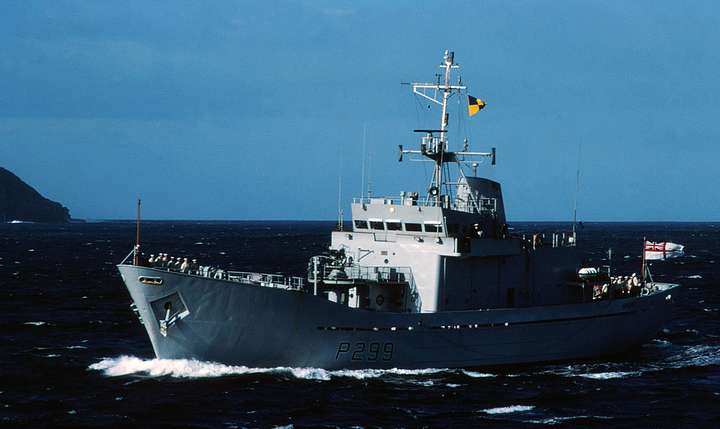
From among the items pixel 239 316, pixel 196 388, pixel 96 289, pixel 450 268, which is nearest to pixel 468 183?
pixel 450 268

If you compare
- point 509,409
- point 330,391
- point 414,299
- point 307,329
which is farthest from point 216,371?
point 509,409

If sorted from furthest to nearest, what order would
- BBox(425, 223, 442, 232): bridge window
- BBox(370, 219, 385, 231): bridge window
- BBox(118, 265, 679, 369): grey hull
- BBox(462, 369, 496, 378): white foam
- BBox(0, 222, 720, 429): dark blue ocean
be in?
BBox(370, 219, 385, 231): bridge window < BBox(425, 223, 442, 232): bridge window < BBox(462, 369, 496, 378): white foam < BBox(118, 265, 679, 369): grey hull < BBox(0, 222, 720, 429): dark blue ocean

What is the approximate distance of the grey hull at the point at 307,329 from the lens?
2122 centimetres

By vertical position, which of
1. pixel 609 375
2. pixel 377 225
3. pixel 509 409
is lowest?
pixel 509 409

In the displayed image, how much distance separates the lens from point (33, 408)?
63.9 feet

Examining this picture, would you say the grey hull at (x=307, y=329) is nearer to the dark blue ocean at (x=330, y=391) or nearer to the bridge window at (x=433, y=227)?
the dark blue ocean at (x=330, y=391)

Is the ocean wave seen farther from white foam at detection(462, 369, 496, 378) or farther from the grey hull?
white foam at detection(462, 369, 496, 378)

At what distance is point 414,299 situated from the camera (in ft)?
78.4

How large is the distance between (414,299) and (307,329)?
13.6 feet

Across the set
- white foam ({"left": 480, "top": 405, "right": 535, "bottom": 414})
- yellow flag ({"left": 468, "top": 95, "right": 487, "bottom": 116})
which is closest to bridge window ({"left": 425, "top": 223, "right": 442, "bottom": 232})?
yellow flag ({"left": 468, "top": 95, "right": 487, "bottom": 116})

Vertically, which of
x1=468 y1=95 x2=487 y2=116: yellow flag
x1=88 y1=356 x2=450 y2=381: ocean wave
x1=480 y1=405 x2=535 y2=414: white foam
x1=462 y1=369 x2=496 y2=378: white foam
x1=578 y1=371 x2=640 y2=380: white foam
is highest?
x1=468 y1=95 x2=487 y2=116: yellow flag

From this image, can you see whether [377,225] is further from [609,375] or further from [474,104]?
[609,375]

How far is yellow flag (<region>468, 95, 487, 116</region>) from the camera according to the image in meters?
25.8

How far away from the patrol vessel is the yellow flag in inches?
20.6
